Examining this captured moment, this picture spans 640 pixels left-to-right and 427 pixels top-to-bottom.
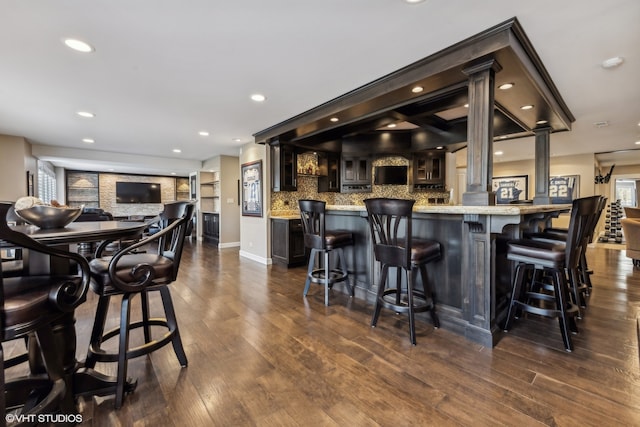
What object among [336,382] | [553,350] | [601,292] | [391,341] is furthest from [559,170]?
[336,382]

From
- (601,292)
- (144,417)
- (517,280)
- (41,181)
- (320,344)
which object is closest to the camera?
(144,417)

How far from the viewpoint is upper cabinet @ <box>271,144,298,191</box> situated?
4.87 m

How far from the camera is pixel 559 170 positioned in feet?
24.1

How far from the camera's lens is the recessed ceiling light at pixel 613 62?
2416 mm

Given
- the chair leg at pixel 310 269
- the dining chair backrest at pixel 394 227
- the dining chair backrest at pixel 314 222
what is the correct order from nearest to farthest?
the dining chair backrest at pixel 394 227 < the dining chair backrest at pixel 314 222 < the chair leg at pixel 310 269

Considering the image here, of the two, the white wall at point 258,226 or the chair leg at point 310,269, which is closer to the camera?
the chair leg at point 310,269

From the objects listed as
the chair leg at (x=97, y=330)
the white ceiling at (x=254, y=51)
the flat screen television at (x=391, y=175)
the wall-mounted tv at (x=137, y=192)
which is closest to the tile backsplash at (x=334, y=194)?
the flat screen television at (x=391, y=175)

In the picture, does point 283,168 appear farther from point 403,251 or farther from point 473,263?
point 473,263

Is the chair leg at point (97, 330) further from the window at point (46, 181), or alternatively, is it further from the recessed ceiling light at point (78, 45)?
the window at point (46, 181)

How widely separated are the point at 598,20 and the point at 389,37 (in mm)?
1445

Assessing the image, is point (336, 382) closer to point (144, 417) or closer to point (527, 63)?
point (144, 417)

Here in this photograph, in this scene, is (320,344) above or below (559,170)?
below

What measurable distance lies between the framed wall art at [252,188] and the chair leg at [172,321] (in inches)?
138

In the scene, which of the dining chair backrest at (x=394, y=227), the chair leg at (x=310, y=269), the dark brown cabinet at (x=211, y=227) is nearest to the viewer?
the dining chair backrest at (x=394, y=227)
